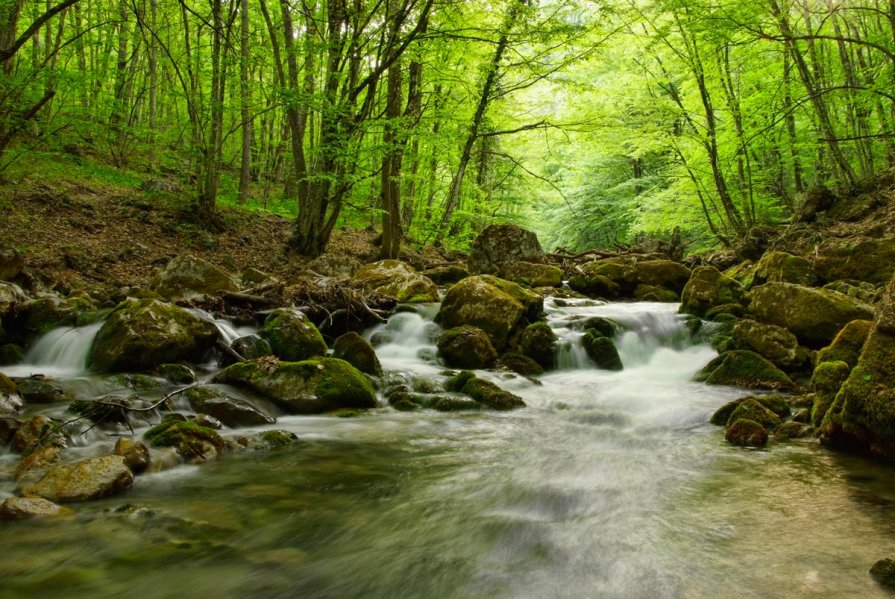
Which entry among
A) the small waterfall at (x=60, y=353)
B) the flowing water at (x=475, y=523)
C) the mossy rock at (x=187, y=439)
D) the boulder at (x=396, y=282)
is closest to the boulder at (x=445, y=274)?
the boulder at (x=396, y=282)

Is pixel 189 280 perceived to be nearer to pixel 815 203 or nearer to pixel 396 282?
pixel 396 282

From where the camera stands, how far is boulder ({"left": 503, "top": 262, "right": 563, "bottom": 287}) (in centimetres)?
1399

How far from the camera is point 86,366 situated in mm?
6445

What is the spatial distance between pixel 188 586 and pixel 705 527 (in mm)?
2956

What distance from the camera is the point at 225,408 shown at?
5309 mm

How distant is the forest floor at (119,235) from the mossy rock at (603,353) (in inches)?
237

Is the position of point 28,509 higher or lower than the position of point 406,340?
lower

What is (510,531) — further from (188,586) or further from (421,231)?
(421,231)

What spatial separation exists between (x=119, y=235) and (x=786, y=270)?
13.9 m

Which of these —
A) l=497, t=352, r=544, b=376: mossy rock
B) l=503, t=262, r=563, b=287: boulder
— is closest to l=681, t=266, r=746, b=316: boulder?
l=497, t=352, r=544, b=376: mossy rock

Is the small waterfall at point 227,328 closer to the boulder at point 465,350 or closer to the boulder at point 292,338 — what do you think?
the boulder at point 292,338

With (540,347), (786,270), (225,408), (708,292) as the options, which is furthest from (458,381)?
(786,270)

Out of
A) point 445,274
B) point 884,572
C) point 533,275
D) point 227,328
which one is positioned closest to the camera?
point 884,572

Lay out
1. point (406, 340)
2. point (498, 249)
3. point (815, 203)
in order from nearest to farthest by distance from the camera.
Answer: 1. point (406, 340)
2. point (815, 203)
3. point (498, 249)
